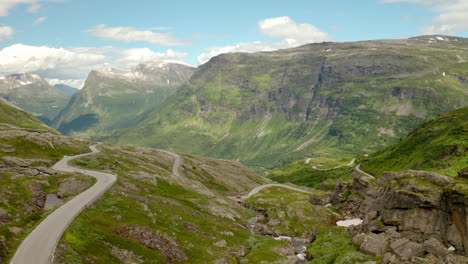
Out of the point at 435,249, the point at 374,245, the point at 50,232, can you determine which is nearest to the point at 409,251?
the point at 435,249

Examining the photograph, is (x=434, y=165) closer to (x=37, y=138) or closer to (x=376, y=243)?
(x=376, y=243)

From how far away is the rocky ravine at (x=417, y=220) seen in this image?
6606 centimetres

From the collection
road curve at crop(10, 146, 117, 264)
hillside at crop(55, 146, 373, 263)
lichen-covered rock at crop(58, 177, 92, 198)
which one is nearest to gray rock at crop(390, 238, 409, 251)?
hillside at crop(55, 146, 373, 263)

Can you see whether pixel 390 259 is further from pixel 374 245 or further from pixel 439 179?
pixel 439 179

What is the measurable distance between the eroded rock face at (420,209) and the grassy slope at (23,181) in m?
78.4

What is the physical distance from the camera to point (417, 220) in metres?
83.2

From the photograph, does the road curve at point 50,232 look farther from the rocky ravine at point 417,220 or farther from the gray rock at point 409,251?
the gray rock at point 409,251

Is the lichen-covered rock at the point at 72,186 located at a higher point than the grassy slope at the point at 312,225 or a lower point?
higher

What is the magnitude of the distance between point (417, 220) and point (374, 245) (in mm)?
19790

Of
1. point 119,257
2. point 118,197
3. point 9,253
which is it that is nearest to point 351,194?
point 118,197

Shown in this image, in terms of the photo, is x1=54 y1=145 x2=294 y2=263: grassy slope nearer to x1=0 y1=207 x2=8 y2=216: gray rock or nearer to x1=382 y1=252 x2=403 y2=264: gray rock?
x1=0 y1=207 x2=8 y2=216: gray rock

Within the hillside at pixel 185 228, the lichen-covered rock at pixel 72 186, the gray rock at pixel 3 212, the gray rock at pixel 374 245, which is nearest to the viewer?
the hillside at pixel 185 228

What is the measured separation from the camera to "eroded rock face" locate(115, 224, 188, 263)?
64438 millimetres

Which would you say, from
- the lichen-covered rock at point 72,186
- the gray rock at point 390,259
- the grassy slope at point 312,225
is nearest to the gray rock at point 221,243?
the grassy slope at point 312,225
